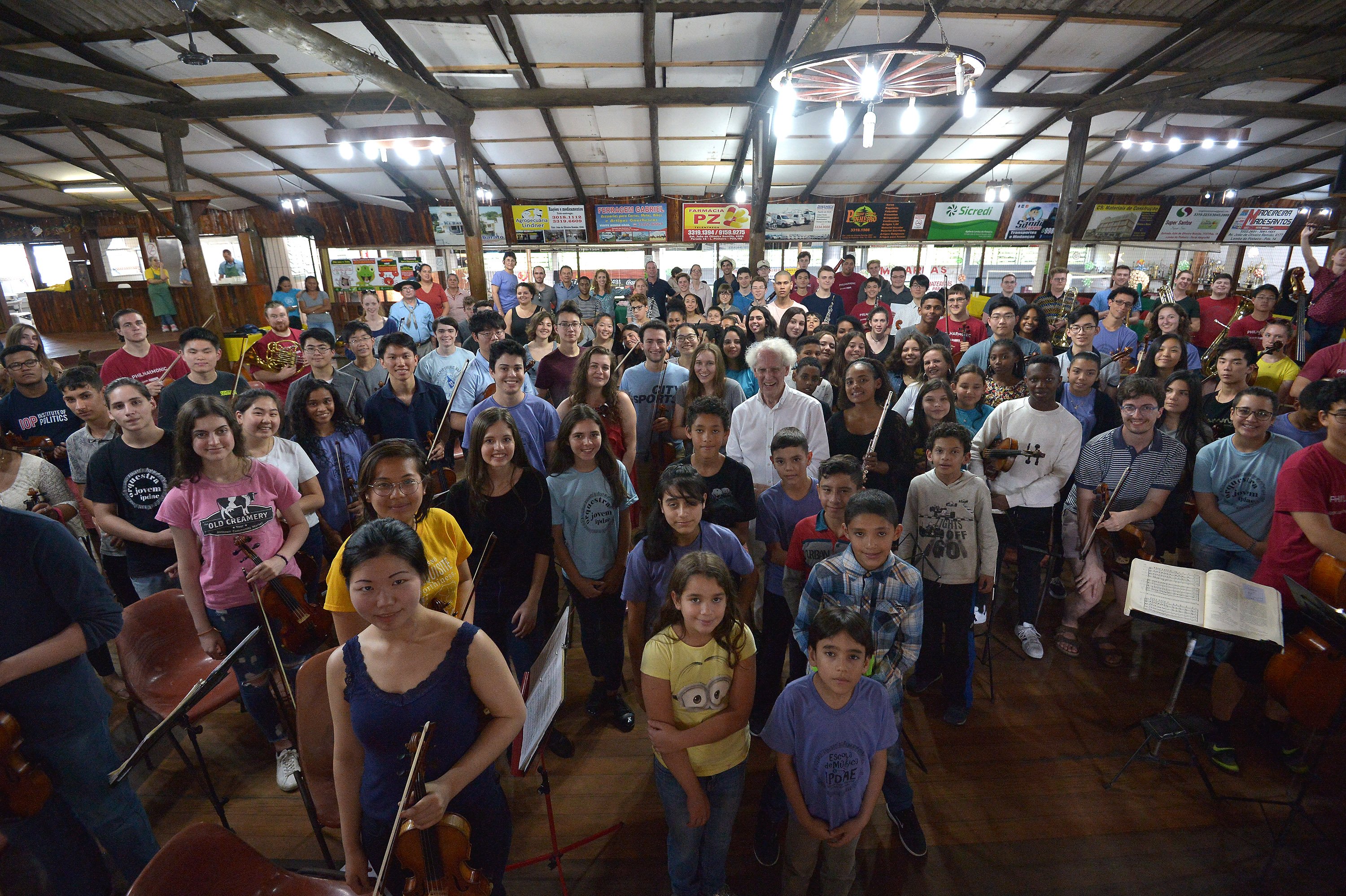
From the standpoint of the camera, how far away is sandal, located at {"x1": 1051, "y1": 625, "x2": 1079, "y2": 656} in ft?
10.9

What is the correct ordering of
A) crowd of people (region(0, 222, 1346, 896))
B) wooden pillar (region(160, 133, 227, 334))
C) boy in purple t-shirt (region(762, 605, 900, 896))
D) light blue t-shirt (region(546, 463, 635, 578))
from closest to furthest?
crowd of people (region(0, 222, 1346, 896)) < boy in purple t-shirt (region(762, 605, 900, 896)) < light blue t-shirt (region(546, 463, 635, 578)) < wooden pillar (region(160, 133, 227, 334))

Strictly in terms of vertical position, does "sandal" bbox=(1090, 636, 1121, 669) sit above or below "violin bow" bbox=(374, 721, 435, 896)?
below

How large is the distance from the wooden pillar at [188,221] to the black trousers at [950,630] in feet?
30.0

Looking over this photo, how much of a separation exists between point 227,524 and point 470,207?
664 centimetres

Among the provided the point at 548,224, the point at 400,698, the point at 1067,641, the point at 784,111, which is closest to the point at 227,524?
the point at 400,698

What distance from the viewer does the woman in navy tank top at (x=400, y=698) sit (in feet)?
4.75

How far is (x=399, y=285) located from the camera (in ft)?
22.8

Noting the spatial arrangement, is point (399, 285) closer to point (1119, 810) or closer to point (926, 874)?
point (926, 874)

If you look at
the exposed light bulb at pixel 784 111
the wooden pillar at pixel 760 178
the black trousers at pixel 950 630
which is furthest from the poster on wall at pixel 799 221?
the black trousers at pixel 950 630

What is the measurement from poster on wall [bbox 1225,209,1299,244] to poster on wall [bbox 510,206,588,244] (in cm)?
1504

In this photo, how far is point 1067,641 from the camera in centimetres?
337

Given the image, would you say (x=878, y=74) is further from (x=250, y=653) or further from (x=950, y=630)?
(x=250, y=653)

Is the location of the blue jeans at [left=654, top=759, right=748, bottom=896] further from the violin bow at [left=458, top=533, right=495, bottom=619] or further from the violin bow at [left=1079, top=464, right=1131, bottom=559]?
the violin bow at [left=1079, top=464, right=1131, bottom=559]

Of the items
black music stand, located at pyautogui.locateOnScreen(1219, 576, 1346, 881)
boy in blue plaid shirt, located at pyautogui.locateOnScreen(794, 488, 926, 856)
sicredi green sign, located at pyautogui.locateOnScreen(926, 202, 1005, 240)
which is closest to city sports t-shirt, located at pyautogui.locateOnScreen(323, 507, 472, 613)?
boy in blue plaid shirt, located at pyautogui.locateOnScreen(794, 488, 926, 856)
